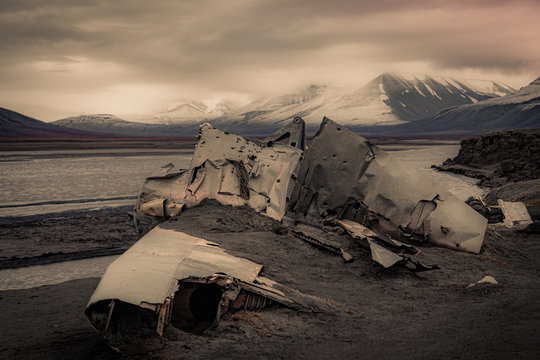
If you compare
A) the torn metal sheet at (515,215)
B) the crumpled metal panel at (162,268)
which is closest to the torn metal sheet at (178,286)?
the crumpled metal panel at (162,268)

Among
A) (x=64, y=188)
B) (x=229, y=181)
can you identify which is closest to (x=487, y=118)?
(x=64, y=188)

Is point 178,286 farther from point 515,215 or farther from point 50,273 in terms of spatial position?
point 515,215

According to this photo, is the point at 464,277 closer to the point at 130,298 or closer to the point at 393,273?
the point at 393,273

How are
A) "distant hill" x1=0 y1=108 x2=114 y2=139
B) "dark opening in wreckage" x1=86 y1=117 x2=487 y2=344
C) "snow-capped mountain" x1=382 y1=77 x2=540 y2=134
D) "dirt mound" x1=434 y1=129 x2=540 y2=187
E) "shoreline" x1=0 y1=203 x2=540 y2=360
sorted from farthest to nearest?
"snow-capped mountain" x1=382 y1=77 x2=540 y2=134 < "distant hill" x1=0 y1=108 x2=114 y2=139 < "dirt mound" x1=434 y1=129 x2=540 y2=187 < "dark opening in wreckage" x1=86 y1=117 x2=487 y2=344 < "shoreline" x1=0 y1=203 x2=540 y2=360

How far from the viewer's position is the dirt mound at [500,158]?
65.1 ft

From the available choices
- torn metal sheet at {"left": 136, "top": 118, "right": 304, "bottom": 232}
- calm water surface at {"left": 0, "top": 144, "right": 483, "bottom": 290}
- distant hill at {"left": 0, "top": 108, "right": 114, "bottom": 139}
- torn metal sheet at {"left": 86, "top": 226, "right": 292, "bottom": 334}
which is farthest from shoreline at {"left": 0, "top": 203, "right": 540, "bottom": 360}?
distant hill at {"left": 0, "top": 108, "right": 114, "bottom": 139}

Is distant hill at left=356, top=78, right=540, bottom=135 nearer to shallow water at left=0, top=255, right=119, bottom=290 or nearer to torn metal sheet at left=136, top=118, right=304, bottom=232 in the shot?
torn metal sheet at left=136, top=118, right=304, bottom=232

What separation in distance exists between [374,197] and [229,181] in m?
2.28

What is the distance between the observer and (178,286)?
3.75 meters

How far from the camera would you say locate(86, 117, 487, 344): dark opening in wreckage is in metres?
4.34

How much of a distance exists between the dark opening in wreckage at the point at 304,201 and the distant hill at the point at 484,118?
146300 millimetres

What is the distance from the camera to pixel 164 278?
3.74 m

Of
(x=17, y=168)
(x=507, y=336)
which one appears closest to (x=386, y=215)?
(x=507, y=336)

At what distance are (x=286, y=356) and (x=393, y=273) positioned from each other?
2.46 m
